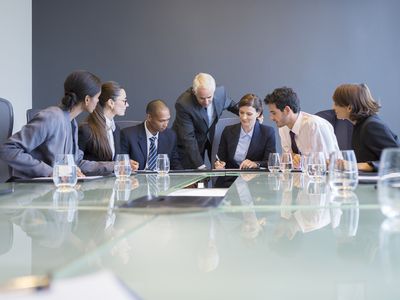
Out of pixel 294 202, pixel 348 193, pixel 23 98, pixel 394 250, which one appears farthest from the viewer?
pixel 23 98

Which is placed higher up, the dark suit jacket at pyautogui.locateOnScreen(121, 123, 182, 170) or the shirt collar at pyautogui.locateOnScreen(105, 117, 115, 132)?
the shirt collar at pyautogui.locateOnScreen(105, 117, 115, 132)

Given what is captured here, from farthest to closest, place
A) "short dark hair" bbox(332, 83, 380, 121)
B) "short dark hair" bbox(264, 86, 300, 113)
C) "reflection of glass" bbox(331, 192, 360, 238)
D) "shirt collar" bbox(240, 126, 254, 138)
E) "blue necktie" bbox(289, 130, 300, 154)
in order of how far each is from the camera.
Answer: "shirt collar" bbox(240, 126, 254, 138)
"blue necktie" bbox(289, 130, 300, 154)
"short dark hair" bbox(264, 86, 300, 113)
"short dark hair" bbox(332, 83, 380, 121)
"reflection of glass" bbox(331, 192, 360, 238)

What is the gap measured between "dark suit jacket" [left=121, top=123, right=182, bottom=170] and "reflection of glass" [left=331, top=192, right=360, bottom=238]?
2.39m

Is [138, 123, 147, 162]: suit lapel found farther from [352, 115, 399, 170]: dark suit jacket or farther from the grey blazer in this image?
[352, 115, 399, 170]: dark suit jacket

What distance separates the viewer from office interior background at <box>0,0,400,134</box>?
16.5ft

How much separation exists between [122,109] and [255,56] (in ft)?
6.44

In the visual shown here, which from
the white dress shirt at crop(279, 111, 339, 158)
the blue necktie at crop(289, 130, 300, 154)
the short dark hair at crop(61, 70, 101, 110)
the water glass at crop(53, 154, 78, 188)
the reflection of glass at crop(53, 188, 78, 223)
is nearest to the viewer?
the reflection of glass at crop(53, 188, 78, 223)

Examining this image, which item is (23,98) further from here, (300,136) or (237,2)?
(300,136)

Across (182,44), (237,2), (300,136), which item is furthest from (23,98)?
(300,136)

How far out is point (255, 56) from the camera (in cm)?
504

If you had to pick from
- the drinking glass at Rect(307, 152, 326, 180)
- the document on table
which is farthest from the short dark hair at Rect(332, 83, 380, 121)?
the document on table

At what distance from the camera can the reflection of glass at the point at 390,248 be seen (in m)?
0.63

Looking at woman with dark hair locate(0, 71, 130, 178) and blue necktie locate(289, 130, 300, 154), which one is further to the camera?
blue necktie locate(289, 130, 300, 154)

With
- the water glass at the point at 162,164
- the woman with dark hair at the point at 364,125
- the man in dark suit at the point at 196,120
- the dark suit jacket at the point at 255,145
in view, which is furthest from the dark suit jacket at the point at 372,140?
the man in dark suit at the point at 196,120
